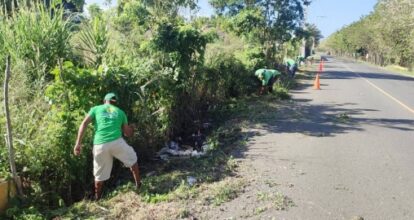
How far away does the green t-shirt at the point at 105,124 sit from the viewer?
21.4 feet

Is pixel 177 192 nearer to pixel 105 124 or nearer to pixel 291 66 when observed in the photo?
pixel 105 124

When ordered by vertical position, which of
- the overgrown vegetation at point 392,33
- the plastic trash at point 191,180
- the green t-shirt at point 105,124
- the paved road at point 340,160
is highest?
the overgrown vegetation at point 392,33

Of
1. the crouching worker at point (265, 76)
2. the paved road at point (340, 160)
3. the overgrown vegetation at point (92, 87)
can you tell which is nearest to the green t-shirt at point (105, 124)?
the overgrown vegetation at point (92, 87)

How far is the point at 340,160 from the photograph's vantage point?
8.30 metres

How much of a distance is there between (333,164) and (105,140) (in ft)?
13.7

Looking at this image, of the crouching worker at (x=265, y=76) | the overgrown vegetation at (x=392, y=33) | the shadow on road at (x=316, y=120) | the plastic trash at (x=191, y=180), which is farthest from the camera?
the overgrown vegetation at (x=392, y=33)

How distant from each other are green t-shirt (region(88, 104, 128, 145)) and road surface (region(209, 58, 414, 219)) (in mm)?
2055

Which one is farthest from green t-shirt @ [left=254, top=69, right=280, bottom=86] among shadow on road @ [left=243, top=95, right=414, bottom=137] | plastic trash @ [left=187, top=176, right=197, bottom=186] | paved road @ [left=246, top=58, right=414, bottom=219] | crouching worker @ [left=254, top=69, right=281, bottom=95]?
plastic trash @ [left=187, top=176, right=197, bottom=186]

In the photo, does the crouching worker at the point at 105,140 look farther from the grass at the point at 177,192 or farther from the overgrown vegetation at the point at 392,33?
the overgrown vegetation at the point at 392,33

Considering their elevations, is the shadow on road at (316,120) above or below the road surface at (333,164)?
above

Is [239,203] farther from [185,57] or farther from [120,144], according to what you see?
[185,57]

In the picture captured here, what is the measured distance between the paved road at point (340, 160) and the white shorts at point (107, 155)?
2288 mm

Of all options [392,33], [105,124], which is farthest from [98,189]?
[392,33]

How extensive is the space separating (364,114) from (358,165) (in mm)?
6060
